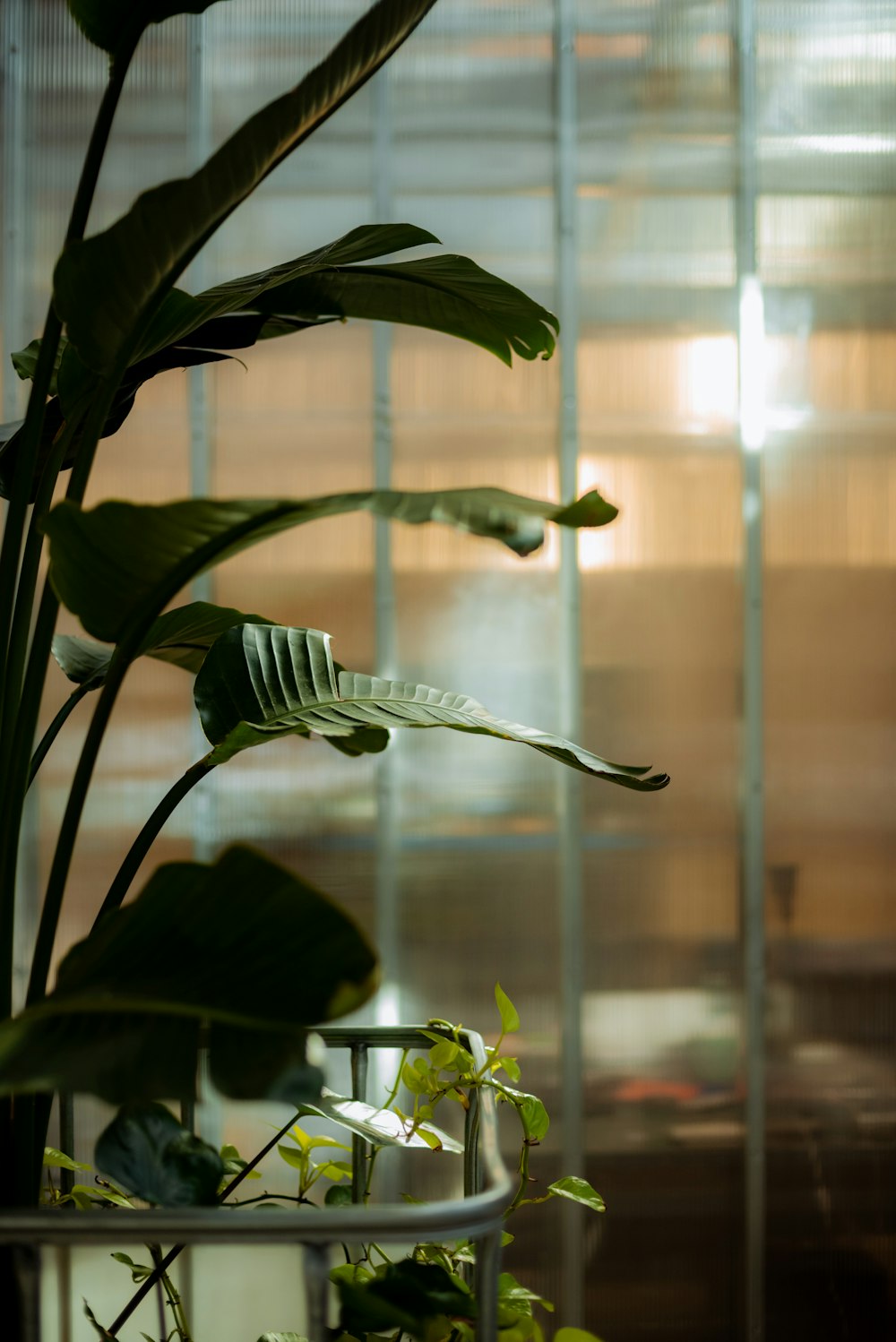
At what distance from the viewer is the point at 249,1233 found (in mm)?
665

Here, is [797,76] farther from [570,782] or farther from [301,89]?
[301,89]

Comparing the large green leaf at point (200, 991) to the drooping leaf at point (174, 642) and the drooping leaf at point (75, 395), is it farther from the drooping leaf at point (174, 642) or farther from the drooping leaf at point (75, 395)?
the drooping leaf at point (75, 395)

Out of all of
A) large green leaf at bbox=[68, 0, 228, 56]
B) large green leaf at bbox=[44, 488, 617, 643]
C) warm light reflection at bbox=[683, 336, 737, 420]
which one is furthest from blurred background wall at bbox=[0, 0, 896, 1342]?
large green leaf at bbox=[44, 488, 617, 643]

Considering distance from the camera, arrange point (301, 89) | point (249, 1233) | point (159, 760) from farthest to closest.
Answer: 1. point (159, 760)
2. point (301, 89)
3. point (249, 1233)

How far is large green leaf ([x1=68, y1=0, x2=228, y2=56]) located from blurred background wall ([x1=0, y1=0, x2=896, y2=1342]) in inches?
50.9

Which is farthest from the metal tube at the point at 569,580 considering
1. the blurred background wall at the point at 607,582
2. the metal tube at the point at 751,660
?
the metal tube at the point at 751,660

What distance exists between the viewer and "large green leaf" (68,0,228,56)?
2.80 ft

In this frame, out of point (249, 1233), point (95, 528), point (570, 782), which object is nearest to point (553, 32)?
point (570, 782)

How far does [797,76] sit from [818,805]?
5.19 ft

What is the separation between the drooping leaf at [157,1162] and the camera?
752 millimetres

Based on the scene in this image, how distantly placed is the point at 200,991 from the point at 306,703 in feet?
1.20

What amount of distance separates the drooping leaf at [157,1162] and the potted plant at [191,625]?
0.11 meters

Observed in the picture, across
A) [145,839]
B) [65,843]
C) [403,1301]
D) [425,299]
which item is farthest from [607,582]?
[403,1301]

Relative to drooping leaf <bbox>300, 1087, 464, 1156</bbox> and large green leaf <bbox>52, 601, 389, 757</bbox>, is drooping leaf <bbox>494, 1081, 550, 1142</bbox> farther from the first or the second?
large green leaf <bbox>52, 601, 389, 757</bbox>
